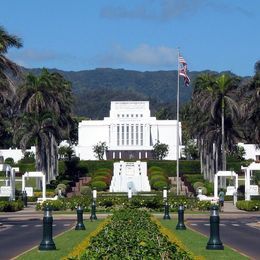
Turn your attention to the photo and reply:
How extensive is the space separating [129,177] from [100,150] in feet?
166

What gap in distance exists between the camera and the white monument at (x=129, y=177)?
106 metres

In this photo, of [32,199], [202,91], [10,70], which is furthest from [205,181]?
[10,70]

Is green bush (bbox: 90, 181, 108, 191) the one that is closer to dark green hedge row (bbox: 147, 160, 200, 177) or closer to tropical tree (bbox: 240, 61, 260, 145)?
dark green hedge row (bbox: 147, 160, 200, 177)

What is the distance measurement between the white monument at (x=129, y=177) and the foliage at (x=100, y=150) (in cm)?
4472

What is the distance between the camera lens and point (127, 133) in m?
167

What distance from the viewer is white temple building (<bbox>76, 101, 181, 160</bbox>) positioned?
165000 mm

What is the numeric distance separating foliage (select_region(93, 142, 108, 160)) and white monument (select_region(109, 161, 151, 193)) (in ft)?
147

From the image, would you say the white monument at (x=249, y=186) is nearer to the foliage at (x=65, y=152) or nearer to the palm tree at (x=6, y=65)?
the palm tree at (x=6, y=65)

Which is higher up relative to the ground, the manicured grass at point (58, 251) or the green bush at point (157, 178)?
the green bush at point (157, 178)

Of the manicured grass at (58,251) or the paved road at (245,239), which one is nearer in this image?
the manicured grass at (58,251)

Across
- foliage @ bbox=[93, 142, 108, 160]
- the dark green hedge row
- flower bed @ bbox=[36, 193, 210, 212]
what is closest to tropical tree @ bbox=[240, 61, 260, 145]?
flower bed @ bbox=[36, 193, 210, 212]

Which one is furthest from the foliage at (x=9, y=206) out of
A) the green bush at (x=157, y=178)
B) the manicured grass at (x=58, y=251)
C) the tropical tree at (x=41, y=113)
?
the green bush at (x=157, y=178)

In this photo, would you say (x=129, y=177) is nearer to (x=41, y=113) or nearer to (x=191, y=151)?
(x=41, y=113)

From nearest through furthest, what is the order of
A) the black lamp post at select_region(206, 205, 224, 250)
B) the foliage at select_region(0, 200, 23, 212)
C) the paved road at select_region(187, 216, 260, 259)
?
the black lamp post at select_region(206, 205, 224, 250) < the paved road at select_region(187, 216, 260, 259) < the foliage at select_region(0, 200, 23, 212)
